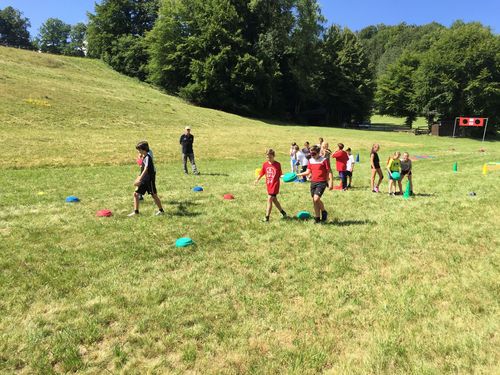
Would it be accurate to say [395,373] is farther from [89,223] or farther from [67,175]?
[67,175]

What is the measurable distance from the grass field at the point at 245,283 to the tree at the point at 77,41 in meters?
112

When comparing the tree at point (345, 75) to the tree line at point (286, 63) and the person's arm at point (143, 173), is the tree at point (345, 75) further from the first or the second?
the person's arm at point (143, 173)

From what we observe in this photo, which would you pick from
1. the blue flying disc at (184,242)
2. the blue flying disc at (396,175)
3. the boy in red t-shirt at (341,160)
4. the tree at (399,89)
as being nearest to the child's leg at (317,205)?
the blue flying disc at (184,242)

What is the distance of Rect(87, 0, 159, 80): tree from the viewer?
64.7m

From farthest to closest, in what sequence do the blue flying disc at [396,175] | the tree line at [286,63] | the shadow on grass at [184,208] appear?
the tree line at [286,63]
the blue flying disc at [396,175]
the shadow on grass at [184,208]

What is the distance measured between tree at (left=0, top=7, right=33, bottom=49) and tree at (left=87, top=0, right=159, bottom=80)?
188ft

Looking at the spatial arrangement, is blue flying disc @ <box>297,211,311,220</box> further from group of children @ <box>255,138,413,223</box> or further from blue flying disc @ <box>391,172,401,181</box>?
blue flying disc @ <box>391,172,401,181</box>

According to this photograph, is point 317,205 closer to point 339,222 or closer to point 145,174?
point 339,222

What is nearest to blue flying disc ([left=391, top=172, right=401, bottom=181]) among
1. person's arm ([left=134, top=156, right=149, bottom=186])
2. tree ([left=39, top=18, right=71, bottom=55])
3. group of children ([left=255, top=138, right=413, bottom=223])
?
group of children ([left=255, top=138, right=413, bottom=223])

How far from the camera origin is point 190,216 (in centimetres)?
977

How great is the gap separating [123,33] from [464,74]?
182ft

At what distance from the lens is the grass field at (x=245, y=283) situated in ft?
14.4

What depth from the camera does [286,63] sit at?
6012 centimetres

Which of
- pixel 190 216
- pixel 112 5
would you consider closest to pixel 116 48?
pixel 112 5
